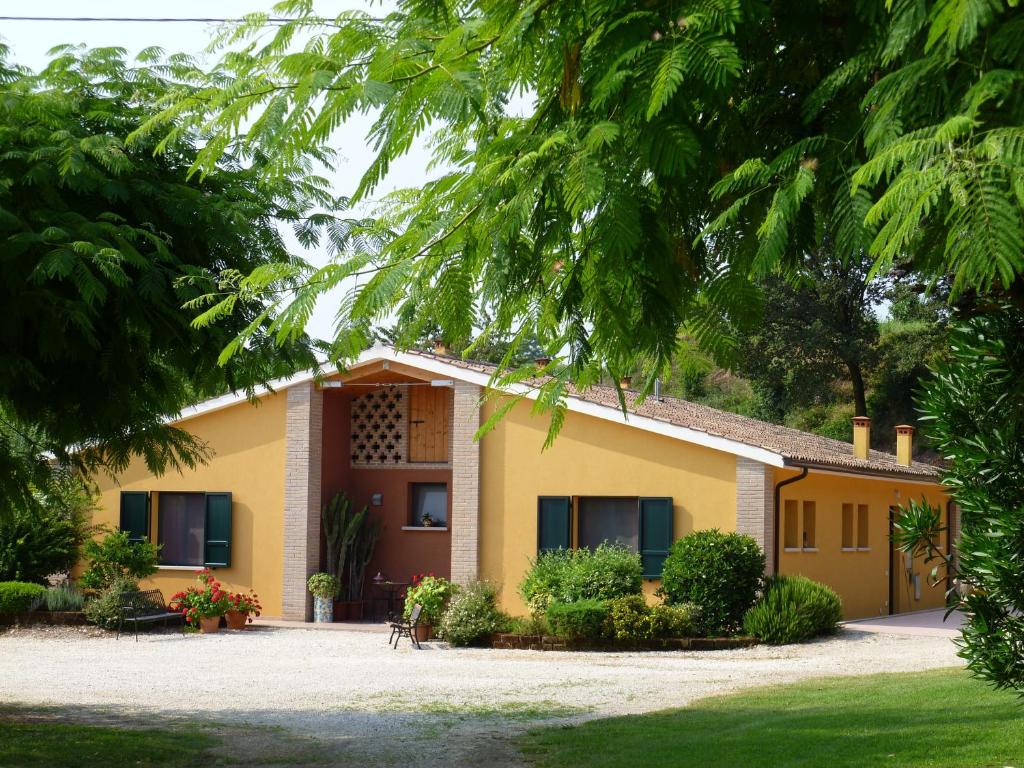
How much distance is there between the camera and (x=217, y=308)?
165 inches

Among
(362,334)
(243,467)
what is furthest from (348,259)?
(243,467)

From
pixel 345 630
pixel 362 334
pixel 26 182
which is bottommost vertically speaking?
pixel 345 630

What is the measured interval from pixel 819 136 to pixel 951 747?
6.99 metres

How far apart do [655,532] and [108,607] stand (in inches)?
373

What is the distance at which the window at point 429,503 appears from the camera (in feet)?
83.0

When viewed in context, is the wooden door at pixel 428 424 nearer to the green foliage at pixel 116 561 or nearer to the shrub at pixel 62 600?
the green foliage at pixel 116 561

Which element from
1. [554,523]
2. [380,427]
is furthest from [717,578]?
[380,427]

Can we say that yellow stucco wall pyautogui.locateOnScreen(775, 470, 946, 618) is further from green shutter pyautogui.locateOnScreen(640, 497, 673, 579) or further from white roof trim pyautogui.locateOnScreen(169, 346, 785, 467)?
green shutter pyautogui.locateOnScreen(640, 497, 673, 579)

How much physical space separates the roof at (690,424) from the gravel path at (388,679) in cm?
339

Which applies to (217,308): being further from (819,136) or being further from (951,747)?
(951,747)

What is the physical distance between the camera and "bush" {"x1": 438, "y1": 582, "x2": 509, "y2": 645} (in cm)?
1966

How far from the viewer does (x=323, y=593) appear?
23453 millimetres

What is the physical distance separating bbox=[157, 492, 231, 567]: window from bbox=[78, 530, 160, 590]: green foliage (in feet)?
3.66

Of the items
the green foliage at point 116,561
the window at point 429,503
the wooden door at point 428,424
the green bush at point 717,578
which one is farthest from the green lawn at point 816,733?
the green foliage at point 116,561
